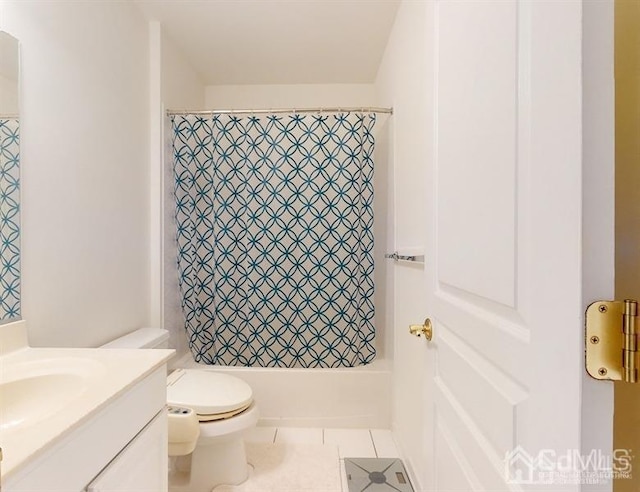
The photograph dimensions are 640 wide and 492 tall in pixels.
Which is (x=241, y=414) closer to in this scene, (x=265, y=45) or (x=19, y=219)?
(x=19, y=219)

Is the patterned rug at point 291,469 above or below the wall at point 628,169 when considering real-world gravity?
below

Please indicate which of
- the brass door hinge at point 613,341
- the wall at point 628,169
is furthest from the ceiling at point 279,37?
the brass door hinge at point 613,341

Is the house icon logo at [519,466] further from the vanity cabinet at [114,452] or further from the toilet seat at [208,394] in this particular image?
the toilet seat at [208,394]

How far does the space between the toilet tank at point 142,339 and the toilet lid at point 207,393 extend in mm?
178

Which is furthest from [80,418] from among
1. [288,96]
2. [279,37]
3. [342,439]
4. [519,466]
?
[288,96]

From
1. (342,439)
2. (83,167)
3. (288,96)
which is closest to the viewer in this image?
(83,167)

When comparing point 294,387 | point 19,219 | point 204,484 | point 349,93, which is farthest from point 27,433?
point 349,93

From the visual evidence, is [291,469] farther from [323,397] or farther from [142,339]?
[142,339]

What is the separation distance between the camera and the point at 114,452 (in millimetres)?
800

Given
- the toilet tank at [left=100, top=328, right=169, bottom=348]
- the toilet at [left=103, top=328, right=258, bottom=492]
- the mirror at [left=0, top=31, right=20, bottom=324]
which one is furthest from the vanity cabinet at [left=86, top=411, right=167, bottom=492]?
the toilet tank at [left=100, top=328, right=169, bottom=348]

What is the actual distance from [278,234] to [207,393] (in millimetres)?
949

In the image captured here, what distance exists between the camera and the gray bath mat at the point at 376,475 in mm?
1654

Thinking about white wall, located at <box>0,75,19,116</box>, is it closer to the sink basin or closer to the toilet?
the sink basin

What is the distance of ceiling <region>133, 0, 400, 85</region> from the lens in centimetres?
189
